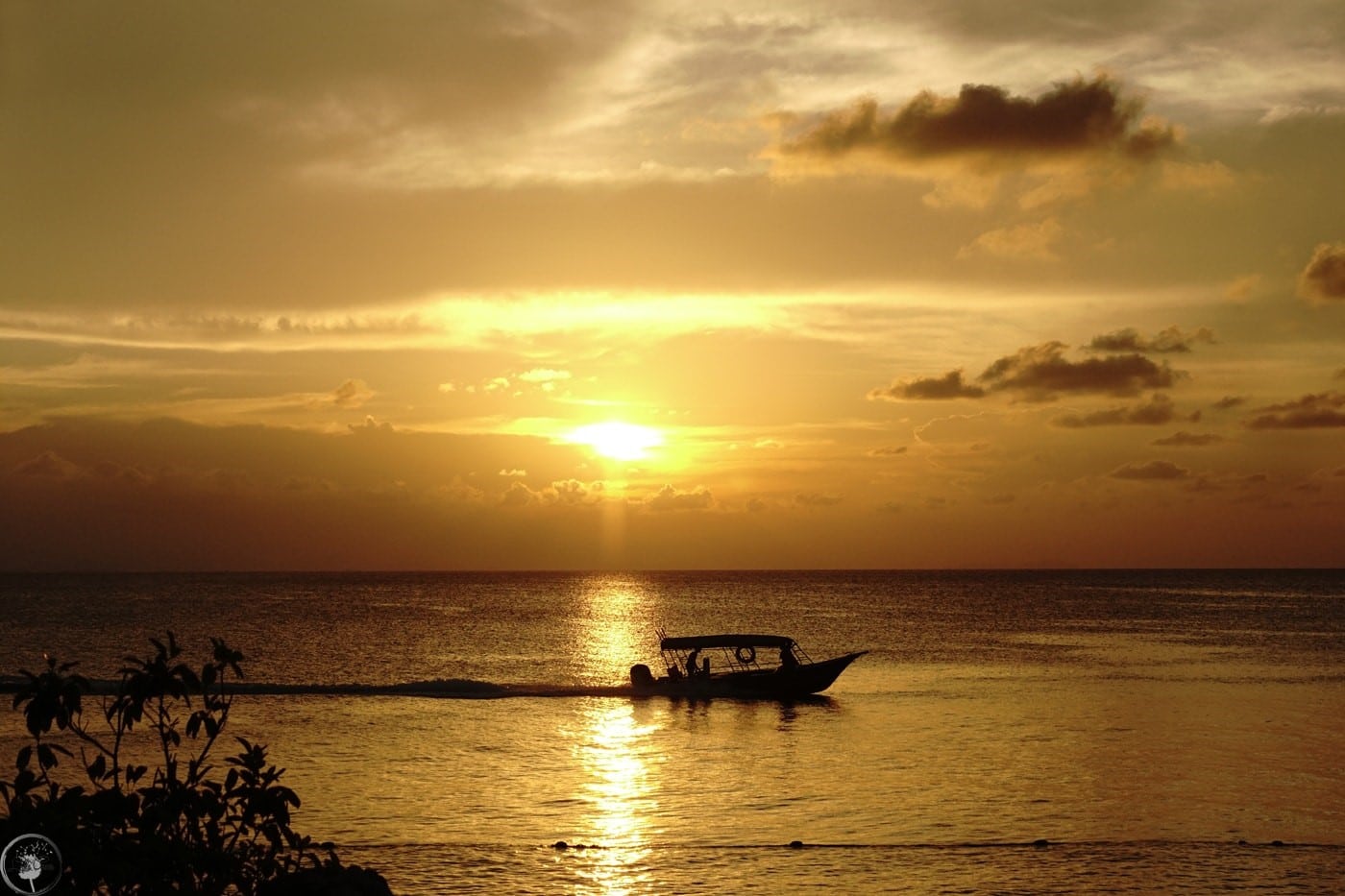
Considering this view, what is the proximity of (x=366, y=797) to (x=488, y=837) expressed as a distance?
6156mm

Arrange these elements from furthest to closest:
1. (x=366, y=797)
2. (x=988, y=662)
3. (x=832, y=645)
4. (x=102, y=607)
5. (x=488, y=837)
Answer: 1. (x=102, y=607)
2. (x=832, y=645)
3. (x=988, y=662)
4. (x=366, y=797)
5. (x=488, y=837)

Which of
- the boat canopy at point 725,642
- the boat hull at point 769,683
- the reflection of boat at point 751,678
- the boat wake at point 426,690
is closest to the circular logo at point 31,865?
the reflection of boat at point 751,678

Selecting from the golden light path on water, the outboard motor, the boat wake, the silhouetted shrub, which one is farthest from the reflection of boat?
the silhouetted shrub

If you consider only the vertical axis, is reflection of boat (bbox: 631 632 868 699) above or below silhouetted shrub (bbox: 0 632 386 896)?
below

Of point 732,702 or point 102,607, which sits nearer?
point 732,702

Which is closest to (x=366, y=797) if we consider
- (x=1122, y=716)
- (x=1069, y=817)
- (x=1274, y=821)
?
(x=1069, y=817)

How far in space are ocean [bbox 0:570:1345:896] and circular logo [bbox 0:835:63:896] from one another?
1584cm

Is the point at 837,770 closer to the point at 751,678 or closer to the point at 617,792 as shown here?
the point at 617,792

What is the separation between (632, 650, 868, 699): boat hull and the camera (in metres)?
58.5

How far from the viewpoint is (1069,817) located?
30078mm

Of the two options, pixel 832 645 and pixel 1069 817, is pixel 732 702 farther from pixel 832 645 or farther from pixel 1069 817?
pixel 832 645

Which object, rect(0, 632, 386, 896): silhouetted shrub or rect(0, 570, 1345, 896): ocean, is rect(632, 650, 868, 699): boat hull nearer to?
rect(0, 570, 1345, 896): ocean

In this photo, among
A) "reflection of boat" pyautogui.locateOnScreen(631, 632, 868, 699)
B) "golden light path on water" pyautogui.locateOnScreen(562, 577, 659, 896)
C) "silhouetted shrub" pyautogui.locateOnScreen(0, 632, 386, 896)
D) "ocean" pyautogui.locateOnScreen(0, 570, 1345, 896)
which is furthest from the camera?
"reflection of boat" pyautogui.locateOnScreen(631, 632, 868, 699)

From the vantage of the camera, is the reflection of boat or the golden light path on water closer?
the golden light path on water
